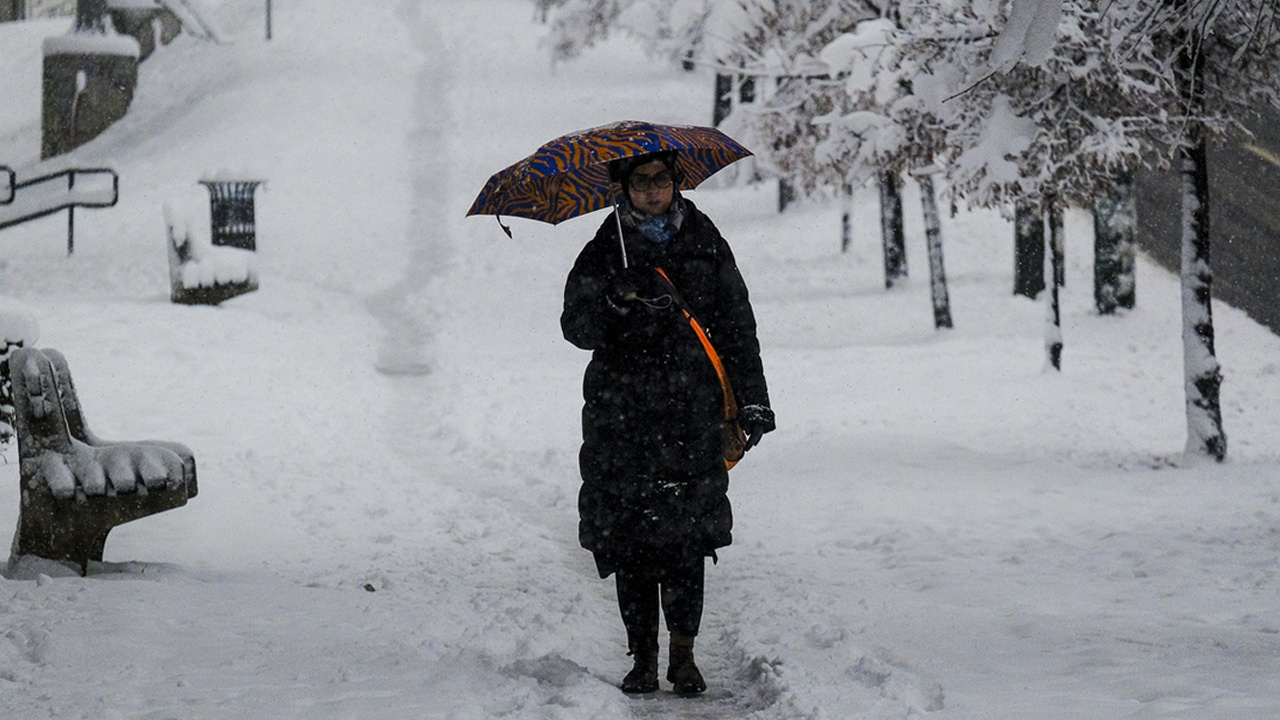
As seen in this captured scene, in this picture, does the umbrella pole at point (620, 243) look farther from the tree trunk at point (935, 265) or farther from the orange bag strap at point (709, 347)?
the tree trunk at point (935, 265)

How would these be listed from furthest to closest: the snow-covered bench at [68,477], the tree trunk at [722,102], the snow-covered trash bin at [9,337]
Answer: the tree trunk at [722,102] → the snow-covered trash bin at [9,337] → the snow-covered bench at [68,477]

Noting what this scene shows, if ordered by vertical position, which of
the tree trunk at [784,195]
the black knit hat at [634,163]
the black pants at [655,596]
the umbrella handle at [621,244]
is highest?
the black knit hat at [634,163]

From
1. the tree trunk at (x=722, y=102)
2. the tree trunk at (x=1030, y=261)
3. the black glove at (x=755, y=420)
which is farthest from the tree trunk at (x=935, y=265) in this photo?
the black glove at (x=755, y=420)

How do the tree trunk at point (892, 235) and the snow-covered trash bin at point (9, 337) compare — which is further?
the tree trunk at point (892, 235)

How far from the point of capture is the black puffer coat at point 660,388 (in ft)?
15.6

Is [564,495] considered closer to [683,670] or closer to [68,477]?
[68,477]

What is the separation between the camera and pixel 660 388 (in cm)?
477

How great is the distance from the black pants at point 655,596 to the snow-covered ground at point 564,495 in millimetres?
260

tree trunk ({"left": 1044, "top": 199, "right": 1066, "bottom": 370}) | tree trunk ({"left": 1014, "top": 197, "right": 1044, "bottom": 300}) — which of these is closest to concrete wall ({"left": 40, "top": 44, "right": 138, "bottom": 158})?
tree trunk ({"left": 1014, "top": 197, "right": 1044, "bottom": 300})

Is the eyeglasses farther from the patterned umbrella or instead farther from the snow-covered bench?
the snow-covered bench

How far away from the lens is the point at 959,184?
33.4ft

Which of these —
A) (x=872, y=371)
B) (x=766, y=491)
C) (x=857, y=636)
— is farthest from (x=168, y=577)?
(x=872, y=371)

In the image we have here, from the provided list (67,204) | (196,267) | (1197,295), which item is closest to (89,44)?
(67,204)

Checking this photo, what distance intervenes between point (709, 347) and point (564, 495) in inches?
187
